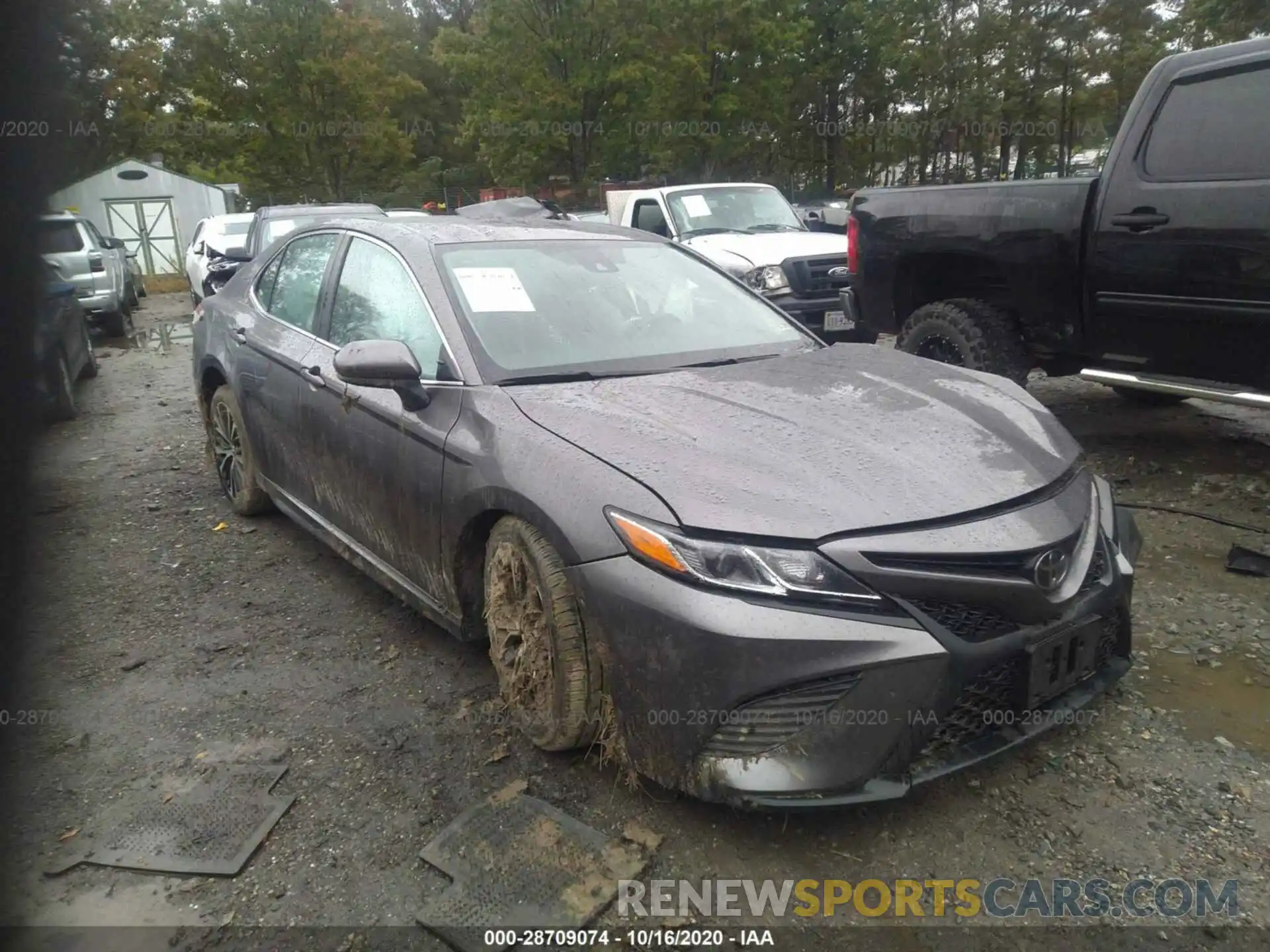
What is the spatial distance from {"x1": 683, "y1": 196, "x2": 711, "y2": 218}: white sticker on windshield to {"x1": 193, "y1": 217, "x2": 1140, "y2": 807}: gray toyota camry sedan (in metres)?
6.49

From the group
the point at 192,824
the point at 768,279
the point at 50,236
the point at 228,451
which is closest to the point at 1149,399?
the point at 768,279

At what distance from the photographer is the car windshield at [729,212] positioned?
10.1 meters

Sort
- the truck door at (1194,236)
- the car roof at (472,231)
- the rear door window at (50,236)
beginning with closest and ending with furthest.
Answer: the rear door window at (50,236) → the car roof at (472,231) → the truck door at (1194,236)

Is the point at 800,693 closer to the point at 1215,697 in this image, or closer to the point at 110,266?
the point at 1215,697

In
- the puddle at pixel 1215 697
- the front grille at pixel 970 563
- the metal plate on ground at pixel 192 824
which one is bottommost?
the puddle at pixel 1215 697

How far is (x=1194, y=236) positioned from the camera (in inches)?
177

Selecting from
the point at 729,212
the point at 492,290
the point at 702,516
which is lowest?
the point at 702,516

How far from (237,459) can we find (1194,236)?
498cm

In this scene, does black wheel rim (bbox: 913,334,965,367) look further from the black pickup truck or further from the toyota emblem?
the toyota emblem

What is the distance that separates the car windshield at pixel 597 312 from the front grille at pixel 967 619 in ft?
4.50

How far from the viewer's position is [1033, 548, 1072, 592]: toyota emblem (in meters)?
2.37

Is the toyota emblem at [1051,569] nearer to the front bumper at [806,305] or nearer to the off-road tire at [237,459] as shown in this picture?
the off-road tire at [237,459]

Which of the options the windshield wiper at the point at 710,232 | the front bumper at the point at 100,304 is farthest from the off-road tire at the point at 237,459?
the front bumper at the point at 100,304

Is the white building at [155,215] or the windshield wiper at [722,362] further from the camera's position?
the white building at [155,215]
